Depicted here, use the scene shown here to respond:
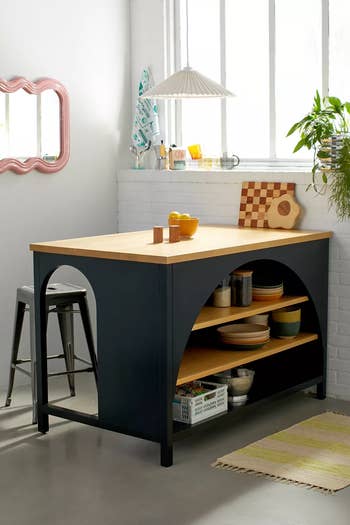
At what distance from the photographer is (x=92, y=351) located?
17.1 feet

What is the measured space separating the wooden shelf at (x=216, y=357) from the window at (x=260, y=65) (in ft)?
4.06

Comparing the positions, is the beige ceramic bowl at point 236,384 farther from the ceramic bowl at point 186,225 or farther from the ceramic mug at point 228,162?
the ceramic mug at point 228,162

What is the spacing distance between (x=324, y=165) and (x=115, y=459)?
2.09 meters

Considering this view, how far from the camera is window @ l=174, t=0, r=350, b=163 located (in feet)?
18.1

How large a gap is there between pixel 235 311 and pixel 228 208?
1200mm

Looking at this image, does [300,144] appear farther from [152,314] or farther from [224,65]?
[152,314]

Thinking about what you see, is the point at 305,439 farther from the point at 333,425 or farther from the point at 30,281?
the point at 30,281

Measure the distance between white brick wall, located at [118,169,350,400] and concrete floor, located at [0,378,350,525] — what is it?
681 millimetres

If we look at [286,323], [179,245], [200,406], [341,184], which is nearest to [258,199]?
[341,184]

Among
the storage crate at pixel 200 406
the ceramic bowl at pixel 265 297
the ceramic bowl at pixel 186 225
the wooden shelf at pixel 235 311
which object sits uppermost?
the ceramic bowl at pixel 186 225

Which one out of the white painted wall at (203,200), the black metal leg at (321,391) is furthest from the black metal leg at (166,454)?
the white painted wall at (203,200)

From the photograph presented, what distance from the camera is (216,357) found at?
186 inches

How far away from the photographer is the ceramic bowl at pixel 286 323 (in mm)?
5207

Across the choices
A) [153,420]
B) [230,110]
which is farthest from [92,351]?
[230,110]
